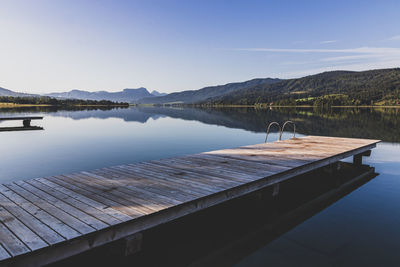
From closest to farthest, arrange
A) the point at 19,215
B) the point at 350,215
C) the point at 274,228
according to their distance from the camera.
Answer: the point at 19,215 → the point at 274,228 → the point at 350,215

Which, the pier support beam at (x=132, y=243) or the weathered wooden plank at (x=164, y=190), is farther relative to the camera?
the weathered wooden plank at (x=164, y=190)

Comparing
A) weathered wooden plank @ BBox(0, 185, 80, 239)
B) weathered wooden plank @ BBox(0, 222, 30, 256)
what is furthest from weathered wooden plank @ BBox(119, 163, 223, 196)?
weathered wooden plank @ BBox(0, 222, 30, 256)

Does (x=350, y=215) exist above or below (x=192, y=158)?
below

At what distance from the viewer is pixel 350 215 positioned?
755 cm

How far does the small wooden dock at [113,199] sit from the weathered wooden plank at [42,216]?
14 millimetres

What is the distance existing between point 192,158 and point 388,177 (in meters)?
8.74

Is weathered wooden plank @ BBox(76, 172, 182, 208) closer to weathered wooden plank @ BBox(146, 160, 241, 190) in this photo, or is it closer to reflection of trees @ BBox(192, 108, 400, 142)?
weathered wooden plank @ BBox(146, 160, 241, 190)

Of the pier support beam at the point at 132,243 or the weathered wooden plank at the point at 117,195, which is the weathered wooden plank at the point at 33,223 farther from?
the weathered wooden plank at the point at 117,195

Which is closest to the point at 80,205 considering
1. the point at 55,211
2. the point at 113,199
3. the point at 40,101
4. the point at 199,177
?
the point at 55,211

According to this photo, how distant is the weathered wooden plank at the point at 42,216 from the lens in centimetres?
386

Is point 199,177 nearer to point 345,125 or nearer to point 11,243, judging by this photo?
point 11,243

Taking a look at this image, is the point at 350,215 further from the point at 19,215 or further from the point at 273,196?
the point at 19,215

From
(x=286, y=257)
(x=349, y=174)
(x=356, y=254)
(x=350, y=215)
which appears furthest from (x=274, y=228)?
(x=349, y=174)

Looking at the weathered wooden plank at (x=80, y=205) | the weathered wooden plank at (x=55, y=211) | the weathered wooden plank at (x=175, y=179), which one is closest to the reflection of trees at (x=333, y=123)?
the weathered wooden plank at (x=175, y=179)
